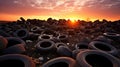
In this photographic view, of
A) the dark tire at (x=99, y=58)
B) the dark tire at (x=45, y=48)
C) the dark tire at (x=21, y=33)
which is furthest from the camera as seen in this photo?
the dark tire at (x=21, y=33)

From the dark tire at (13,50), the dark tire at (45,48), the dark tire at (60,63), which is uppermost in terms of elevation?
the dark tire at (13,50)

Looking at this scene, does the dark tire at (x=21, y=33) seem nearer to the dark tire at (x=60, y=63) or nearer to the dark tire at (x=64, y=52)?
the dark tire at (x=64, y=52)

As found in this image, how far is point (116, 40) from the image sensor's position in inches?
531

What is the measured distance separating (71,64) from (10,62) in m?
2.61

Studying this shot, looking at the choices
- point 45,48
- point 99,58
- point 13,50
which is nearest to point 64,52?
point 45,48

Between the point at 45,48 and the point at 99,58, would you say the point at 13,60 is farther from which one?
the point at 99,58

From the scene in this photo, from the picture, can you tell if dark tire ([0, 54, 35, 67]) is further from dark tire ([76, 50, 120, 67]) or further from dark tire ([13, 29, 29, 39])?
dark tire ([13, 29, 29, 39])

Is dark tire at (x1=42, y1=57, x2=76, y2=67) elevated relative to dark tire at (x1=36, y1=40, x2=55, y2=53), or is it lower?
elevated

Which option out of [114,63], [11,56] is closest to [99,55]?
[114,63]

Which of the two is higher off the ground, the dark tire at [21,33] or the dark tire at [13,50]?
the dark tire at [13,50]

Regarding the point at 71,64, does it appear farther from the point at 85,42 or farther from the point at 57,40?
the point at 57,40

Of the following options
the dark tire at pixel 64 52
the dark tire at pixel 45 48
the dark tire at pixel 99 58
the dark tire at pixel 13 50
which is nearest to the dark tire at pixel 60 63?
the dark tire at pixel 99 58

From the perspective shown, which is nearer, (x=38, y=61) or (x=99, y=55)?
(x=99, y=55)

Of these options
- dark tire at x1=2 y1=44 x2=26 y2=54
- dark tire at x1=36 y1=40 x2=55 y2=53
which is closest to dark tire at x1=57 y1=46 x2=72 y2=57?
dark tire at x1=36 y1=40 x2=55 y2=53
